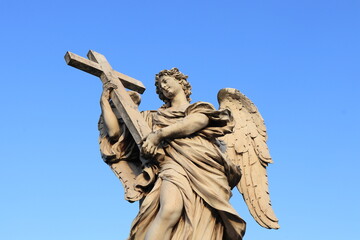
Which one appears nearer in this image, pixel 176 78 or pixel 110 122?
pixel 110 122

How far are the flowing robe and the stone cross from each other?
433 mm

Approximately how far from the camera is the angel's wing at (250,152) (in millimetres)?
8688

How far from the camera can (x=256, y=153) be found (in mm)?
9266

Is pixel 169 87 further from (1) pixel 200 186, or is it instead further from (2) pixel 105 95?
(1) pixel 200 186

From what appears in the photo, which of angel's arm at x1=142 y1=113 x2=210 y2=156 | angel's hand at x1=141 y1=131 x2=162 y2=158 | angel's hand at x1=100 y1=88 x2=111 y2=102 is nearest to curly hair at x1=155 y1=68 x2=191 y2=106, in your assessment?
angel's hand at x1=100 y1=88 x2=111 y2=102

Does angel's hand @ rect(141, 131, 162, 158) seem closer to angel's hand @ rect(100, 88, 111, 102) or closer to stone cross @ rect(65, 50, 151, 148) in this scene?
stone cross @ rect(65, 50, 151, 148)

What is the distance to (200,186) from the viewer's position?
786 cm

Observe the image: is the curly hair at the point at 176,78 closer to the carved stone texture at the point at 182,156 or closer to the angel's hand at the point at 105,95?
the carved stone texture at the point at 182,156

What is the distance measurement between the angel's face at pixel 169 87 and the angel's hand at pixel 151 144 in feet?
3.51

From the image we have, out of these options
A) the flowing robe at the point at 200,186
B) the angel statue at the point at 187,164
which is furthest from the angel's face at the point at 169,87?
the flowing robe at the point at 200,186

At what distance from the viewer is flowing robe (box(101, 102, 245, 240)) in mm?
7746

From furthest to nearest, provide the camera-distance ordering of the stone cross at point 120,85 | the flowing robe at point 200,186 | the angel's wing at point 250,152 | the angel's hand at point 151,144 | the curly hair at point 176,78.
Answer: the curly hair at point 176,78
the angel's wing at point 250,152
the stone cross at point 120,85
the angel's hand at point 151,144
the flowing robe at point 200,186

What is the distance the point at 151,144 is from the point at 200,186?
2.46 feet

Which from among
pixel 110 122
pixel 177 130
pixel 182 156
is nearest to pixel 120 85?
pixel 110 122
